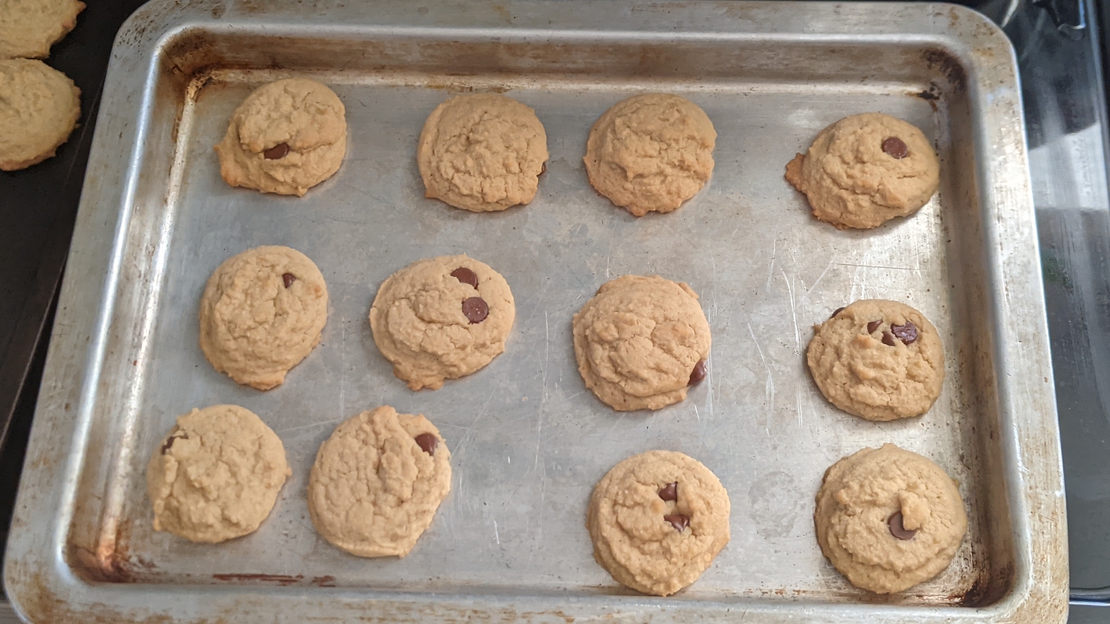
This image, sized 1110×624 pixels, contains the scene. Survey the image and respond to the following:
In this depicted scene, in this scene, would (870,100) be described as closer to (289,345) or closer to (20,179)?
(289,345)

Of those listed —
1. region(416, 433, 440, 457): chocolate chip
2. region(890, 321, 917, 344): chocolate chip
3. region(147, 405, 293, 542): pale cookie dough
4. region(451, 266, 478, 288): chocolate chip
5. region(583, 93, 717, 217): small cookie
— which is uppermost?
region(583, 93, 717, 217): small cookie

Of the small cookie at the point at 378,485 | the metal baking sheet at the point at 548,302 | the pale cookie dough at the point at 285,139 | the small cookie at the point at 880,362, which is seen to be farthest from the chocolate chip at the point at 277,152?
the small cookie at the point at 880,362

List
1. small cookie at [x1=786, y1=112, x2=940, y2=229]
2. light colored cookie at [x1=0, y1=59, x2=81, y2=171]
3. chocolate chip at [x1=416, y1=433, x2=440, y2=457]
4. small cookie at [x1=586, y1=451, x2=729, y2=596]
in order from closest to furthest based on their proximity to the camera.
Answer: small cookie at [x1=586, y1=451, x2=729, y2=596]
chocolate chip at [x1=416, y1=433, x2=440, y2=457]
small cookie at [x1=786, y1=112, x2=940, y2=229]
light colored cookie at [x1=0, y1=59, x2=81, y2=171]

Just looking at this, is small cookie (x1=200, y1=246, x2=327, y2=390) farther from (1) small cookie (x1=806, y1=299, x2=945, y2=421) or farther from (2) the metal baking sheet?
(1) small cookie (x1=806, y1=299, x2=945, y2=421)

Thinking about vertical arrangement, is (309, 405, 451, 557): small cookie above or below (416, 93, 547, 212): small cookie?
below

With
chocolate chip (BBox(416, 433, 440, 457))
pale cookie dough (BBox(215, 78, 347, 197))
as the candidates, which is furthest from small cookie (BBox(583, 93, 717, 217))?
chocolate chip (BBox(416, 433, 440, 457))

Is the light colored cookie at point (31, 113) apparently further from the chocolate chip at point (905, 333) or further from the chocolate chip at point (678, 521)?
the chocolate chip at point (905, 333)

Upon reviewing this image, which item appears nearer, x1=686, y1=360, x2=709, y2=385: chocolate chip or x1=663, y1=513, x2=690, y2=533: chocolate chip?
x1=663, y1=513, x2=690, y2=533: chocolate chip
